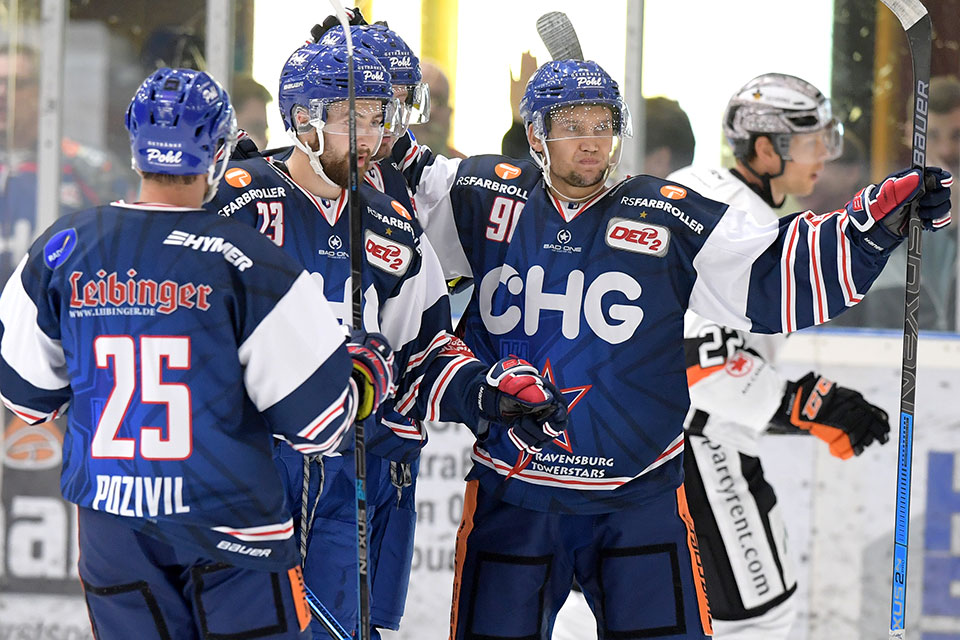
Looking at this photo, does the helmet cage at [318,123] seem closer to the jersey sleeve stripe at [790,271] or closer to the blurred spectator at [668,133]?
the jersey sleeve stripe at [790,271]

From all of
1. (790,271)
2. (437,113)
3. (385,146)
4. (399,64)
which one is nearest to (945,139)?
(437,113)

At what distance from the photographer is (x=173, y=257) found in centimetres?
201

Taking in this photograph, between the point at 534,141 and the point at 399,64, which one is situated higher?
the point at 399,64

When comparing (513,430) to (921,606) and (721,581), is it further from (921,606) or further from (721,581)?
(921,606)

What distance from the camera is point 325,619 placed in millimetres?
2561

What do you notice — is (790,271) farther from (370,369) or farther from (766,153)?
(766,153)

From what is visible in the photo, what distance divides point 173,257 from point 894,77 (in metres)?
3.03

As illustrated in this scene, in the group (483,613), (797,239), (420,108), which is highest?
(420,108)

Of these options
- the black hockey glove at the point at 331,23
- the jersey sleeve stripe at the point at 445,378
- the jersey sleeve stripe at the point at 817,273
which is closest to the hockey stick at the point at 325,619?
the jersey sleeve stripe at the point at 445,378

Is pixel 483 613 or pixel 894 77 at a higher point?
pixel 894 77

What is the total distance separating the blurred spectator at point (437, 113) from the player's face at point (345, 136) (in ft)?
5.61

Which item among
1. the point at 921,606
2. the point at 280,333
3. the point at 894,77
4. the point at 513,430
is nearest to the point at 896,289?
the point at 894,77

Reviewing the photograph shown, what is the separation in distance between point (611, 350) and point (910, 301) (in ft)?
2.00

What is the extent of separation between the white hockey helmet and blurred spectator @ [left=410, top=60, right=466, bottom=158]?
3.20ft
